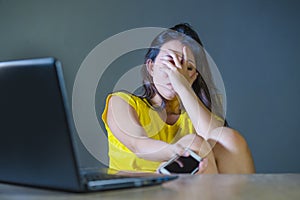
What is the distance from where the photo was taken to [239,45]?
2.47 m

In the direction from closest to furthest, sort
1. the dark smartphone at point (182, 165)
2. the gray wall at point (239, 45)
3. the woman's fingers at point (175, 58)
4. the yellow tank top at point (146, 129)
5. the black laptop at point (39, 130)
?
1. the black laptop at point (39, 130)
2. the dark smartphone at point (182, 165)
3. the yellow tank top at point (146, 129)
4. the woman's fingers at point (175, 58)
5. the gray wall at point (239, 45)

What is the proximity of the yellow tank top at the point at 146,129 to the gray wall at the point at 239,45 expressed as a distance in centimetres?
84

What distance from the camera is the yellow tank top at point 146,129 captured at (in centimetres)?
152

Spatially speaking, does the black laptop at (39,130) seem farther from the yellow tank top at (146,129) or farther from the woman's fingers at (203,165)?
the yellow tank top at (146,129)

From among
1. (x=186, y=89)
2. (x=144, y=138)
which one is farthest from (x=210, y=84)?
(x=144, y=138)

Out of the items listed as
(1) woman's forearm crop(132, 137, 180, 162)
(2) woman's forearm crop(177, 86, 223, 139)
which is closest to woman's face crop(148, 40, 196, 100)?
(2) woman's forearm crop(177, 86, 223, 139)

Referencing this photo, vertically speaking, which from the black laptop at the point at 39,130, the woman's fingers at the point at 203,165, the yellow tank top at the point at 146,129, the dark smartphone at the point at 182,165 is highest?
the black laptop at the point at 39,130

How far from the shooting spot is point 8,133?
1.97 ft

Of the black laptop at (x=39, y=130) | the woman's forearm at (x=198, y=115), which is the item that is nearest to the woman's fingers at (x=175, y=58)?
the woman's forearm at (x=198, y=115)

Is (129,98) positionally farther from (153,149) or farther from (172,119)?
(153,149)

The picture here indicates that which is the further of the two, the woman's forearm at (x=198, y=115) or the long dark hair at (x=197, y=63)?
the long dark hair at (x=197, y=63)

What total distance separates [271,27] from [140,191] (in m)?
2.04

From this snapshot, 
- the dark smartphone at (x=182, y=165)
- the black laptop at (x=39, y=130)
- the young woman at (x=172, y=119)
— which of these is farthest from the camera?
the young woman at (x=172, y=119)

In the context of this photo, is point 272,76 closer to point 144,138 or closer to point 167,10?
point 167,10
